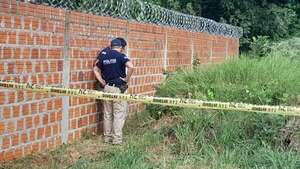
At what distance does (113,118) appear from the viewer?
324 inches

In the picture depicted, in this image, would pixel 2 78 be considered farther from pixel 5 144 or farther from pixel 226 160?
pixel 226 160

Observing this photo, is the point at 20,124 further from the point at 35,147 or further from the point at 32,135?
the point at 35,147

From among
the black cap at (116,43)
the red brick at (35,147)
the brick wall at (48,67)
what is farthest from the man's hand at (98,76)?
the red brick at (35,147)

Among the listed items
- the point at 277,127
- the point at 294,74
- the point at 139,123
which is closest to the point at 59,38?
the point at 139,123

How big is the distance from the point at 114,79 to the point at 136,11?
237 cm

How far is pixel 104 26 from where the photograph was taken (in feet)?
28.6

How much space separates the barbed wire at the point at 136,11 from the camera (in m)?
7.96

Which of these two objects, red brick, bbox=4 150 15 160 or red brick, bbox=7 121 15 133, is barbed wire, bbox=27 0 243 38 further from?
red brick, bbox=4 150 15 160

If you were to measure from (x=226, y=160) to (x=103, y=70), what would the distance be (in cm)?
244

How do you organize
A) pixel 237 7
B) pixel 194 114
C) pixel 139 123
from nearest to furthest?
pixel 194 114 < pixel 139 123 < pixel 237 7

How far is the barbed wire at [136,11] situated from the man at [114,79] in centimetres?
71

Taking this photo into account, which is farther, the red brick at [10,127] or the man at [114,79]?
the man at [114,79]

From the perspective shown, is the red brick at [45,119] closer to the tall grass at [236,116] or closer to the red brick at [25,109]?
the red brick at [25,109]

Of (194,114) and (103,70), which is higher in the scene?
(103,70)
